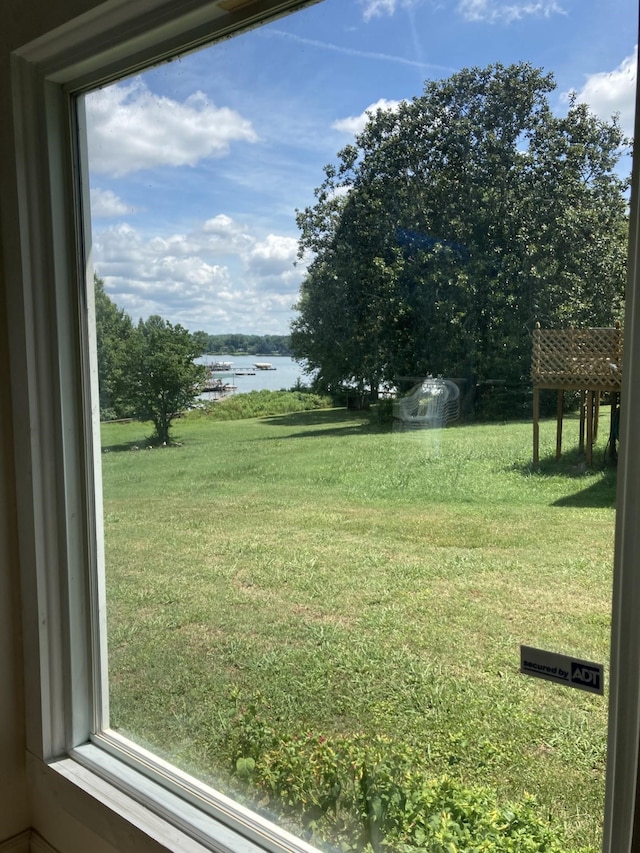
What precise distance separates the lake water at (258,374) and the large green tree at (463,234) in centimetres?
6

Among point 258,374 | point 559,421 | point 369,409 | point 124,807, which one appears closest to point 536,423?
point 559,421

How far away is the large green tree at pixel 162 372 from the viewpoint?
1637 millimetres

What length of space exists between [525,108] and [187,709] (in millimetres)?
1476

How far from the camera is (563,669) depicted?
1.02 meters

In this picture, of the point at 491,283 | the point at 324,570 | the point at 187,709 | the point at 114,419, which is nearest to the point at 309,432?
the point at 324,570

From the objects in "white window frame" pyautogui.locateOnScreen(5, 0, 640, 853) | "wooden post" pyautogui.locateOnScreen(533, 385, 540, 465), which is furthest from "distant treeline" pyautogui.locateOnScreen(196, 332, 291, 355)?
"wooden post" pyautogui.locateOnScreen(533, 385, 540, 465)

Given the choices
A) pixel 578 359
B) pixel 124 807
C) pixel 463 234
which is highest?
pixel 463 234

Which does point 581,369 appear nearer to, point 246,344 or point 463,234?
point 463,234

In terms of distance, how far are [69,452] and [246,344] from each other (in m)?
0.59

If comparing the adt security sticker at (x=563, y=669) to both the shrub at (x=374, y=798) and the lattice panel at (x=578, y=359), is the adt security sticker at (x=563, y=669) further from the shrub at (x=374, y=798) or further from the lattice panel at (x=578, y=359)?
the lattice panel at (x=578, y=359)

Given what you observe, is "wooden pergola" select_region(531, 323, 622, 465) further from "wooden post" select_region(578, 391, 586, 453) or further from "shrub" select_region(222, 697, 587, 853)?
"shrub" select_region(222, 697, 587, 853)

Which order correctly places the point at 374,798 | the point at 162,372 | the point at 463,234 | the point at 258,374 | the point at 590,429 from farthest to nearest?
1. the point at 162,372
2. the point at 258,374
3. the point at 374,798
4. the point at 463,234
5. the point at 590,429

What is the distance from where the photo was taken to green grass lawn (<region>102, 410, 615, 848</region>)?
104 centimetres

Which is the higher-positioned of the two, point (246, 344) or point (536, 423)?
point (246, 344)
